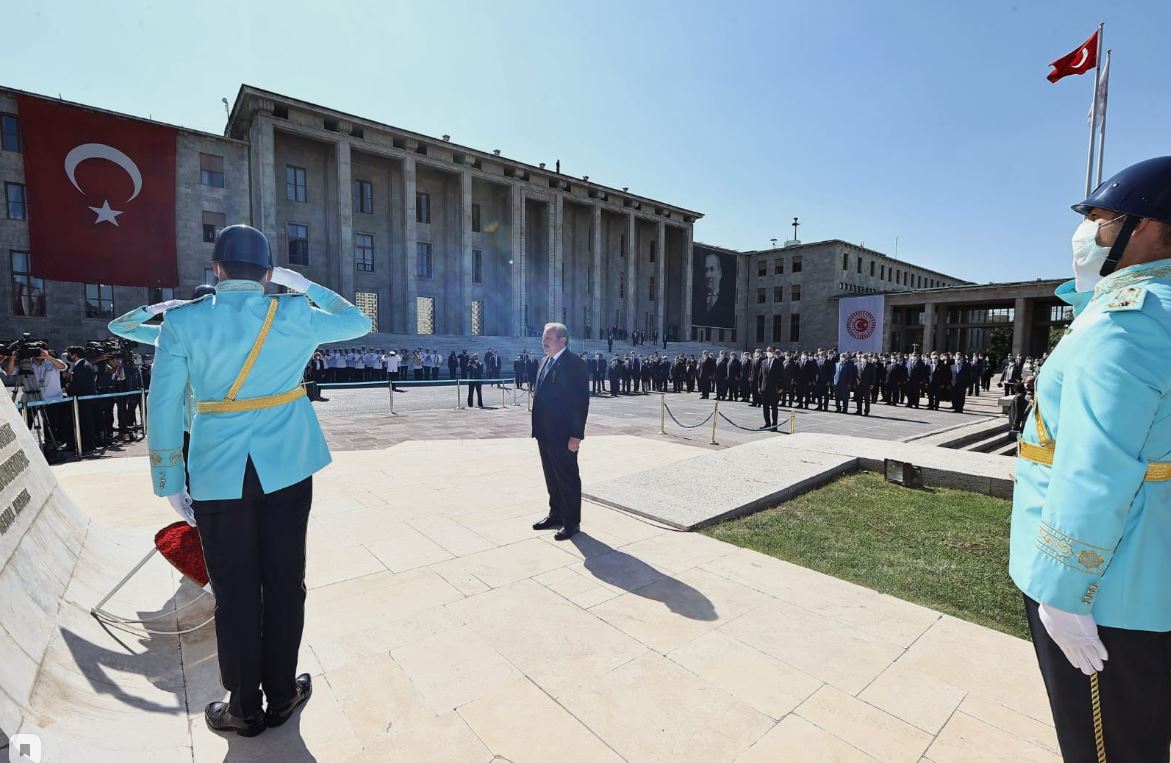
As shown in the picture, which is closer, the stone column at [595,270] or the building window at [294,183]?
the building window at [294,183]

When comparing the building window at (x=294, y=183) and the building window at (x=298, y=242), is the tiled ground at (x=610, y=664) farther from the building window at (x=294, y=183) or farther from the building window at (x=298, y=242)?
the building window at (x=294, y=183)

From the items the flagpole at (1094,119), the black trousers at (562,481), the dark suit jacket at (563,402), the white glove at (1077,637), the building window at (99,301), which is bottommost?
the black trousers at (562,481)

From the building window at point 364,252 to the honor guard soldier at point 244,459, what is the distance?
122ft

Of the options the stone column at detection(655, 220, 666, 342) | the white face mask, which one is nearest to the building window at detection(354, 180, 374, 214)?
the stone column at detection(655, 220, 666, 342)

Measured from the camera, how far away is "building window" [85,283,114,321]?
27625 millimetres

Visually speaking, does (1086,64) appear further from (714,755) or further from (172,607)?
(172,607)

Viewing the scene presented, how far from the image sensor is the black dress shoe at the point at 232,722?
216 centimetres

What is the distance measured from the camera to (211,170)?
30.5 m

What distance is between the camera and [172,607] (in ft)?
10.6

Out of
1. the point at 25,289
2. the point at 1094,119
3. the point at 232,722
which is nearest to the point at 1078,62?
the point at 1094,119

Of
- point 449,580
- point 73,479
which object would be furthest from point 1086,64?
point 73,479

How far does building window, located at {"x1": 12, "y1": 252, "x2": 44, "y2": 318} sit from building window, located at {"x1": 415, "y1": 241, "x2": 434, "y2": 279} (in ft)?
64.9

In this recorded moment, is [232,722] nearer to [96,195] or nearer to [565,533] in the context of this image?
[565,533]

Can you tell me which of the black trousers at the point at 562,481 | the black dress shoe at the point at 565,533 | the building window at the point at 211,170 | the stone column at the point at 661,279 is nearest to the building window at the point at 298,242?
the building window at the point at 211,170
